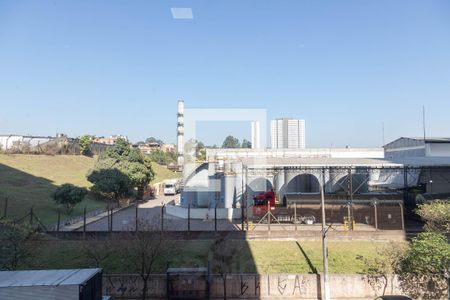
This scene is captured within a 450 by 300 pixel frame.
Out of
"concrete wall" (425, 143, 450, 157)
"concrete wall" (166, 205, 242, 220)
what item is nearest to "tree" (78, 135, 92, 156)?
"concrete wall" (166, 205, 242, 220)

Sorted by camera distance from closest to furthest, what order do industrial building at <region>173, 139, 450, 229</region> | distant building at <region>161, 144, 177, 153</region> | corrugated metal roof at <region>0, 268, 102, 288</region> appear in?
corrugated metal roof at <region>0, 268, 102, 288</region>, industrial building at <region>173, 139, 450, 229</region>, distant building at <region>161, 144, 177, 153</region>

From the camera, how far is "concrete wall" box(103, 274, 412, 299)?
1536 centimetres

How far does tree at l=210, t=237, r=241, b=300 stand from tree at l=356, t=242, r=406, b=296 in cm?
599

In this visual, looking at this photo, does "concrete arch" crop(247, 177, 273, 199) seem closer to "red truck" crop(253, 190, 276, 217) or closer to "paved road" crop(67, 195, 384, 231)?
"red truck" crop(253, 190, 276, 217)

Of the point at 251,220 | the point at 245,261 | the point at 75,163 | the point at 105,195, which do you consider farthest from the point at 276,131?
the point at 245,261

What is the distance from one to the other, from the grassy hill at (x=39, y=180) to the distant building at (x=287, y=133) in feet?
181

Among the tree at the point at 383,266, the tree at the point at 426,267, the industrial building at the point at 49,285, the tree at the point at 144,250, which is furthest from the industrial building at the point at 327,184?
the industrial building at the point at 49,285

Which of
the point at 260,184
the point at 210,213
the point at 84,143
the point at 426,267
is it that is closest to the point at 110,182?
the point at 210,213

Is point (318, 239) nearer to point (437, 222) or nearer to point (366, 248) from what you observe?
point (366, 248)

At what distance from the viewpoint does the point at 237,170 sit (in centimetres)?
2947

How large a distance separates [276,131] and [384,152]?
47645 millimetres

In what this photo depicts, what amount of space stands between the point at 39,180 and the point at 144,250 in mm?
27413

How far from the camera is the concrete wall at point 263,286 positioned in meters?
15.4

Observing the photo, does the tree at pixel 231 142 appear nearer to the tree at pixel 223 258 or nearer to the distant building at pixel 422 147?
the distant building at pixel 422 147
